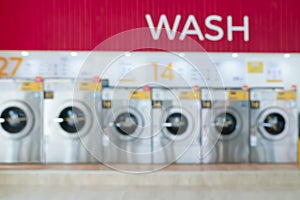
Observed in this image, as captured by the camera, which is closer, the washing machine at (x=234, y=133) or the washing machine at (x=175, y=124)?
the washing machine at (x=175, y=124)

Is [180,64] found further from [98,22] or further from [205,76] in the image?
[98,22]

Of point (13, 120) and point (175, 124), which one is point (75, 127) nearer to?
point (13, 120)

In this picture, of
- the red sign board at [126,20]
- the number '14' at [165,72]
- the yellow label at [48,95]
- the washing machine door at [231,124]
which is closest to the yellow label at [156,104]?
the washing machine door at [231,124]

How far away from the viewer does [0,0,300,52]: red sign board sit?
2787 mm

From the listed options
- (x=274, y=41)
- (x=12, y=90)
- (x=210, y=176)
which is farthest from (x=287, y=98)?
(x=12, y=90)

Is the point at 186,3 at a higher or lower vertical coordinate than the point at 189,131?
higher

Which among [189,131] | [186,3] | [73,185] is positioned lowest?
[73,185]

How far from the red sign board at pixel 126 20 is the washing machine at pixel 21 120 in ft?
7.89

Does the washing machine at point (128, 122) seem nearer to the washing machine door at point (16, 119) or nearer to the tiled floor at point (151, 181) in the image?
the tiled floor at point (151, 181)

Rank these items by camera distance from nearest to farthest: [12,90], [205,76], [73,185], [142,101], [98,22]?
[205,76] → [98,22] → [73,185] → [142,101] → [12,90]

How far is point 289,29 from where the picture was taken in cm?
289

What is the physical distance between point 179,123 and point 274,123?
242cm

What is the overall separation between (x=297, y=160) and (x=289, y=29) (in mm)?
2866

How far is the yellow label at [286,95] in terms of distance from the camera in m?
5.26
